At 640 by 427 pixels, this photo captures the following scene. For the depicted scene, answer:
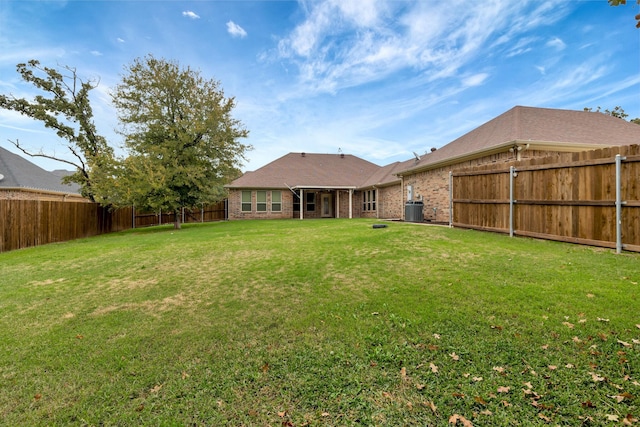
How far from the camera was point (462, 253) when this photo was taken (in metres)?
6.08

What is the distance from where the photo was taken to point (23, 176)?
18.3 m

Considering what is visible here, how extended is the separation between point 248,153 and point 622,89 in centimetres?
2006

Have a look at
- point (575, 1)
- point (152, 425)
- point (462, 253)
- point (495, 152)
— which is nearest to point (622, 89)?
point (575, 1)

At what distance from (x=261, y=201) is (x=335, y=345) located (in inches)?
795

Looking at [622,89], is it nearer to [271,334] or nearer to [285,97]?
[285,97]

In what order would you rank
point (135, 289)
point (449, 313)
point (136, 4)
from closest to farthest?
point (449, 313)
point (135, 289)
point (136, 4)

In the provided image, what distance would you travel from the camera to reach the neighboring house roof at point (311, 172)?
2248 cm

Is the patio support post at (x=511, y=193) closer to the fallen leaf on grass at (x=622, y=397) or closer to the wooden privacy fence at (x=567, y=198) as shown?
the wooden privacy fence at (x=567, y=198)

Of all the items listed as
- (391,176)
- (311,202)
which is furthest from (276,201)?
(391,176)

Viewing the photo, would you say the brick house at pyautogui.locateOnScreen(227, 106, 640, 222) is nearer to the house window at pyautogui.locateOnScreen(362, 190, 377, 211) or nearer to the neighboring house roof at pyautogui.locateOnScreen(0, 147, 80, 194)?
the house window at pyautogui.locateOnScreen(362, 190, 377, 211)

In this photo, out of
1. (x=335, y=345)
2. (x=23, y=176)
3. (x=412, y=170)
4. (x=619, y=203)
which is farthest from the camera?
(x=23, y=176)

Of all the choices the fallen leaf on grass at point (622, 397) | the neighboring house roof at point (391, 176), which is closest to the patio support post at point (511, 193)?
the fallen leaf on grass at point (622, 397)

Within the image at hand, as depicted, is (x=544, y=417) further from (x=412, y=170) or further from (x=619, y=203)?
(x=412, y=170)

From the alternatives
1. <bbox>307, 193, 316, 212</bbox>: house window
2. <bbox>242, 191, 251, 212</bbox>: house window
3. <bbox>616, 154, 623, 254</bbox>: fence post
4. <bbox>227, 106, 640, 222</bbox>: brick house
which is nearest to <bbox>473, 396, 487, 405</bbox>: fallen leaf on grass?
<bbox>616, 154, 623, 254</bbox>: fence post
